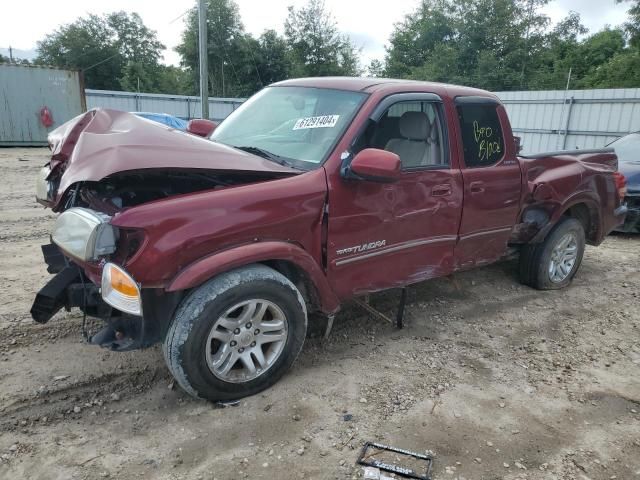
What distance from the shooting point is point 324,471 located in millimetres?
2521

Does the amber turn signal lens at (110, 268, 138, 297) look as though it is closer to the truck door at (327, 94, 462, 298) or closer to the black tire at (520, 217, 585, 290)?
the truck door at (327, 94, 462, 298)

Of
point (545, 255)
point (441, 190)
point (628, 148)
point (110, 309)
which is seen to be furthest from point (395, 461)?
point (628, 148)

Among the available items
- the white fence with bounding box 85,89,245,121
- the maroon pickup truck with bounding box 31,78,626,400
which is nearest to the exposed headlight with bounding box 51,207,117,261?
the maroon pickup truck with bounding box 31,78,626,400

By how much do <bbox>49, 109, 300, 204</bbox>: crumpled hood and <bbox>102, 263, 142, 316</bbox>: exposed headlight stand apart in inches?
19.5

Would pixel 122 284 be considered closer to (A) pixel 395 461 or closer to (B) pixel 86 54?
(A) pixel 395 461

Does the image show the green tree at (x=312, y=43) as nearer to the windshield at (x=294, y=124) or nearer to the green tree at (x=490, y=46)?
the green tree at (x=490, y=46)

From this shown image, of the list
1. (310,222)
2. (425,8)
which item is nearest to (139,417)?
(310,222)

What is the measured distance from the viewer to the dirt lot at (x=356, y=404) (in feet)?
8.45

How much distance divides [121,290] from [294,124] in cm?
172

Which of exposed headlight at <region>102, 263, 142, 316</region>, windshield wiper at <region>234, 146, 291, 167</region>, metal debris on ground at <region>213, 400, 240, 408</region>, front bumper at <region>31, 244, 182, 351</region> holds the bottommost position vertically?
metal debris on ground at <region>213, 400, 240, 408</region>

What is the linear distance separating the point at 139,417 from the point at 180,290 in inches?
32.3

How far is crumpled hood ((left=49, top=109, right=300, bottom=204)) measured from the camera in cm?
265

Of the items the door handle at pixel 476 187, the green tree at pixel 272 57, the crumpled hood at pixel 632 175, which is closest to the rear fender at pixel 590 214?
the door handle at pixel 476 187

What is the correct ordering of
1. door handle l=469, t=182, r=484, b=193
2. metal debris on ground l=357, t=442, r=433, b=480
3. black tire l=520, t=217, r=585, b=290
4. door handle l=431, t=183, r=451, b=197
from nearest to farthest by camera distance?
metal debris on ground l=357, t=442, r=433, b=480 → door handle l=431, t=183, r=451, b=197 → door handle l=469, t=182, r=484, b=193 → black tire l=520, t=217, r=585, b=290
